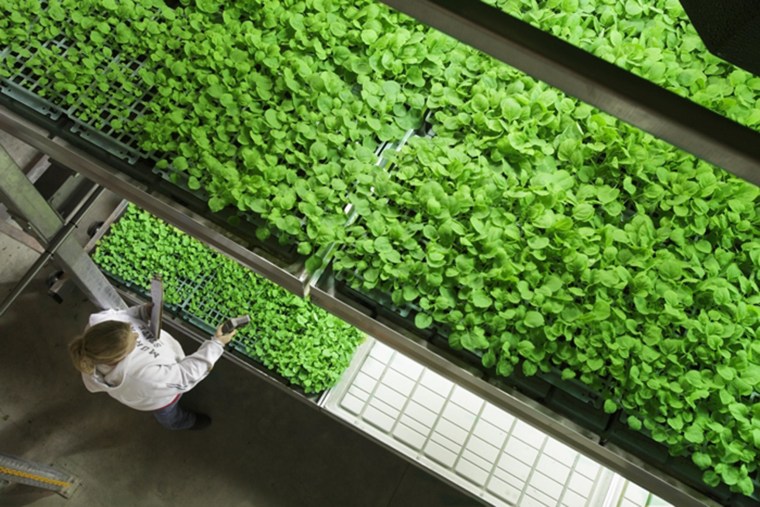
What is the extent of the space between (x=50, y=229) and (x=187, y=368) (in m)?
0.85

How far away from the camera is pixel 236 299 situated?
3.11 m

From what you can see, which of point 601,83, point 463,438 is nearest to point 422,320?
point 601,83

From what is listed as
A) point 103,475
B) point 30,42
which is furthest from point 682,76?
point 103,475

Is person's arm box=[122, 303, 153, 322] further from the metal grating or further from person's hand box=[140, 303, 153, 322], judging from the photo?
the metal grating

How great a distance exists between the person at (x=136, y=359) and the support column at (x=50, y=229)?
125mm

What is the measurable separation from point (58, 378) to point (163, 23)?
2.60 meters

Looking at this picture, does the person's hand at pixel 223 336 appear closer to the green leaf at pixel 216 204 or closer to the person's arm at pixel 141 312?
the person's arm at pixel 141 312

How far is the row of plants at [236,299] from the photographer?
3025mm

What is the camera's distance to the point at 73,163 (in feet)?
6.63

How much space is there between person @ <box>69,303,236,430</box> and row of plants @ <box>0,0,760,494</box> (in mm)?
1032

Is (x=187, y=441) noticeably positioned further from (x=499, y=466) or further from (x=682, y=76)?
(x=682, y=76)

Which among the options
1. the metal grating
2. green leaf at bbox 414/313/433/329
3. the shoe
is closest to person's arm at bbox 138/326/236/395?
the metal grating

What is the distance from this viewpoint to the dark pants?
337 cm

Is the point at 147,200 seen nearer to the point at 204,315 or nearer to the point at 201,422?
the point at 204,315
